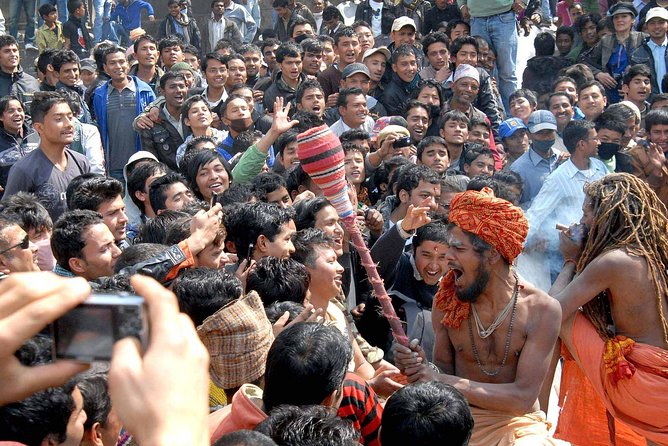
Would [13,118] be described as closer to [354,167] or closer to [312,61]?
[354,167]

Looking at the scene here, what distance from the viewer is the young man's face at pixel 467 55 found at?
11086mm

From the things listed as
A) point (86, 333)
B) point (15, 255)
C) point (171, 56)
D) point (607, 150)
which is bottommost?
point (607, 150)

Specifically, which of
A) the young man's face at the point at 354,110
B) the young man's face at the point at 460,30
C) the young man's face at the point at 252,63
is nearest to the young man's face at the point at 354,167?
the young man's face at the point at 354,110

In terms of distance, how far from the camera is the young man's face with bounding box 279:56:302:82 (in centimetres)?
1027

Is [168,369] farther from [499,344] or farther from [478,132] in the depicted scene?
[478,132]

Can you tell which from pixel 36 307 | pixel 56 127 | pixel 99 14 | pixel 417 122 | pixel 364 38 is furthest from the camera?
pixel 99 14

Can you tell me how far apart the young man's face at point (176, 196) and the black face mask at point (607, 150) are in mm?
4106

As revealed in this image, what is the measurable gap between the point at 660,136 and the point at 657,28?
12.9 ft

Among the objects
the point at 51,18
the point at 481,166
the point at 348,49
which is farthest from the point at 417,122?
the point at 51,18

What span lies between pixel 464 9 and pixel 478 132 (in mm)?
4462

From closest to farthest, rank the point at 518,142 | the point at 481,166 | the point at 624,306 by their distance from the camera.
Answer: the point at 624,306 → the point at 481,166 → the point at 518,142

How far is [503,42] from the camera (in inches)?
483

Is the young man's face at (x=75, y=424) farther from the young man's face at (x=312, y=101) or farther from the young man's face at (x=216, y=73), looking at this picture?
the young man's face at (x=216, y=73)

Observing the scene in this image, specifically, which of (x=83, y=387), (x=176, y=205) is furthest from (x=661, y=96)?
(x=83, y=387)
